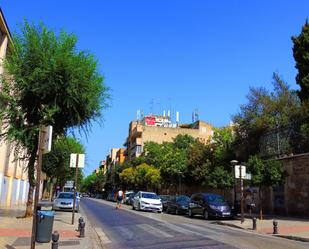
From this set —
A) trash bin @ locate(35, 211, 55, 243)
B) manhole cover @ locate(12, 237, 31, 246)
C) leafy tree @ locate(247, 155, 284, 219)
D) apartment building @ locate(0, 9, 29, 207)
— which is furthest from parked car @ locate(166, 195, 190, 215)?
trash bin @ locate(35, 211, 55, 243)

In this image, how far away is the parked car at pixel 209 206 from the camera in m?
30.9

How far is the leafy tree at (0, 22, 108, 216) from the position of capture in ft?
73.9

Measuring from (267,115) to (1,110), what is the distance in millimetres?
22033

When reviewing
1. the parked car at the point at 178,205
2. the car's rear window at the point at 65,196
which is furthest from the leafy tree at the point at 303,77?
the car's rear window at the point at 65,196

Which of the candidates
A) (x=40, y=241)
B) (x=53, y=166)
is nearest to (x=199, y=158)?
(x=53, y=166)

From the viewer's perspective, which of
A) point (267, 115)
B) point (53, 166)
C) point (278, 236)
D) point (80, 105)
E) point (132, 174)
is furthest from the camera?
point (132, 174)

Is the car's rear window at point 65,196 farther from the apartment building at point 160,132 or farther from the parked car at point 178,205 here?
the apartment building at point 160,132

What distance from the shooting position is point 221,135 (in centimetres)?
5378

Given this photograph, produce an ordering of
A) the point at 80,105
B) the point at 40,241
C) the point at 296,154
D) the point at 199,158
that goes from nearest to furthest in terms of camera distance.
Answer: the point at 40,241 → the point at 80,105 → the point at 296,154 → the point at 199,158

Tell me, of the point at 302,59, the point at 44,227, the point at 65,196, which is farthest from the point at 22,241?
the point at 302,59

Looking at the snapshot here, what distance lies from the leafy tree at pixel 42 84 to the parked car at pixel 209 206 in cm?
1197

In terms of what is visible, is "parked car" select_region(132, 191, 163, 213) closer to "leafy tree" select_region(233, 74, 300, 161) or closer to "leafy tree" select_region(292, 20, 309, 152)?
"leafy tree" select_region(233, 74, 300, 161)

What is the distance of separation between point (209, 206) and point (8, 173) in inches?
800

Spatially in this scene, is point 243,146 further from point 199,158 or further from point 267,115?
point 199,158
